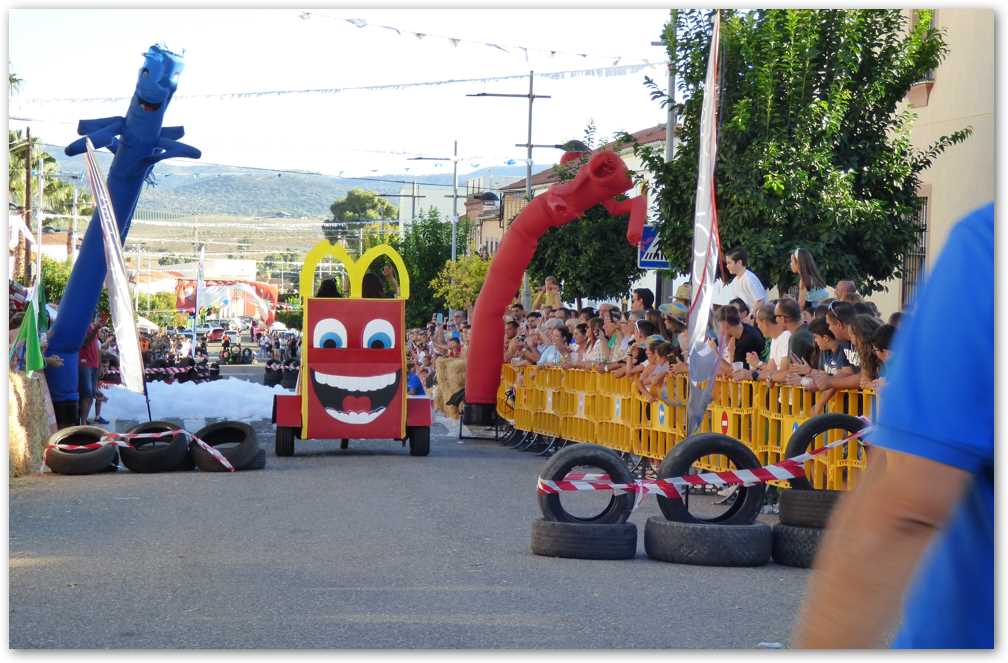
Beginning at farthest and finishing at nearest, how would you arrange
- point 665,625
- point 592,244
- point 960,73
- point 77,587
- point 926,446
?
point 592,244, point 960,73, point 77,587, point 665,625, point 926,446

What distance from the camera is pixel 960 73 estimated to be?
1834 centimetres

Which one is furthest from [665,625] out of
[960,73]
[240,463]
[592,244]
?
[592,244]

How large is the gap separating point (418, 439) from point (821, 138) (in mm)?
5754

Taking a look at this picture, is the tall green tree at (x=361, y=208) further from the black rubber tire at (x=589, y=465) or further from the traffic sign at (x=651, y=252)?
the black rubber tire at (x=589, y=465)

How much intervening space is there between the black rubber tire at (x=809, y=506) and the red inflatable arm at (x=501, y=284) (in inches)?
464

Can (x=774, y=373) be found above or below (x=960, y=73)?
below

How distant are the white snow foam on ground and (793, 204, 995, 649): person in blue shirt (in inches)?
737

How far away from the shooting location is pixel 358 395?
17219 millimetres

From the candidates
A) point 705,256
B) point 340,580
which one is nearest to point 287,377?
point 705,256

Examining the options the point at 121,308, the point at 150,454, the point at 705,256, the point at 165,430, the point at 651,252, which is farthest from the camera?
the point at 651,252

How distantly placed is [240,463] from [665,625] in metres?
8.83

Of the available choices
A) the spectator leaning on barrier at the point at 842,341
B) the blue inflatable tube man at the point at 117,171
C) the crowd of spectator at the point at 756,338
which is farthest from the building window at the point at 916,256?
the blue inflatable tube man at the point at 117,171

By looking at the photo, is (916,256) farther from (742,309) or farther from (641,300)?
(742,309)

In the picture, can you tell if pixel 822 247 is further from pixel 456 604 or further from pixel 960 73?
pixel 456 604
